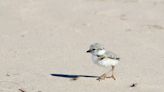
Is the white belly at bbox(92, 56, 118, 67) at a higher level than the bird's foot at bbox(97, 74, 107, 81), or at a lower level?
higher

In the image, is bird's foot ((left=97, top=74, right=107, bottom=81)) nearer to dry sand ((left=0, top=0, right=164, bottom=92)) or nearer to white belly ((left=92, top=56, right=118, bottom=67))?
dry sand ((left=0, top=0, right=164, bottom=92))

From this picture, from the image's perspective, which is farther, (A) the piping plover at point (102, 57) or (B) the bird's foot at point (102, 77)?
(B) the bird's foot at point (102, 77)

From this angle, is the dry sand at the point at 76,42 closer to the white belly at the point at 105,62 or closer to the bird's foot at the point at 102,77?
the bird's foot at the point at 102,77

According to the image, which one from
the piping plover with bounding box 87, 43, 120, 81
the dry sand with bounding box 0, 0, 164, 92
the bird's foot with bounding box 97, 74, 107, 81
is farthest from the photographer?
the bird's foot with bounding box 97, 74, 107, 81

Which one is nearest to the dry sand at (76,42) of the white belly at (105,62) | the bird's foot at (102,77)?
the bird's foot at (102,77)

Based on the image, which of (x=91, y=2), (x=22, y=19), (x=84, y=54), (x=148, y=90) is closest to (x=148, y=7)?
(x=91, y=2)

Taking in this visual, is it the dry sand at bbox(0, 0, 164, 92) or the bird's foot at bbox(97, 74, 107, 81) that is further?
the bird's foot at bbox(97, 74, 107, 81)

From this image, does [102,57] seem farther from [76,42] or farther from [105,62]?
[76,42]

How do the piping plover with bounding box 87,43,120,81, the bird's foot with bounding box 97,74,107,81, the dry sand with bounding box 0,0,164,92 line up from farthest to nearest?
the bird's foot with bounding box 97,74,107,81
the dry sand with bounding box 0,0,164,92
the piping plover with bounding box 87,43,120,81

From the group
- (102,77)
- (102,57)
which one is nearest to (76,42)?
(102,77)

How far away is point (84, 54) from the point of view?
1205 cm

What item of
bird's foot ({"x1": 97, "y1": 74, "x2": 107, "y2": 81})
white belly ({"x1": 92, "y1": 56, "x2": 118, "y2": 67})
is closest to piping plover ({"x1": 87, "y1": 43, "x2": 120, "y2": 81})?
white belly ({"x1": 92, "y1": 56, "x2": 118, "y2": 67})

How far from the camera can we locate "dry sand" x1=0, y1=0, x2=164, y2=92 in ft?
33.3

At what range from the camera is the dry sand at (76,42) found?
10.1m
